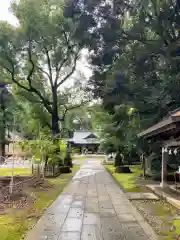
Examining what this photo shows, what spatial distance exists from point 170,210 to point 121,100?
8.25 meters

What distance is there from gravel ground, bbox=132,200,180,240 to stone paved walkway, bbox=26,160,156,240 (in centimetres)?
19

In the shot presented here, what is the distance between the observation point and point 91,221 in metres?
6.16

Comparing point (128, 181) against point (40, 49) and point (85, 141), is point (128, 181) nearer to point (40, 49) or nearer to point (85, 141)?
point (40, 49)

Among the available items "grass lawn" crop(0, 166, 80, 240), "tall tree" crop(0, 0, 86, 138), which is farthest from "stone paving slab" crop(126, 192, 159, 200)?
"tall tree" crop(0, 0, 86, 138)

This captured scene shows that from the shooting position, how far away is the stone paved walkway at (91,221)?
5.10 meters

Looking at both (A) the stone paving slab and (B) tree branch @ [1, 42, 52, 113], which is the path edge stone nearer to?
(A) the stone paving slab

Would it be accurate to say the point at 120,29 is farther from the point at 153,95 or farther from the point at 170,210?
the point at 170,210

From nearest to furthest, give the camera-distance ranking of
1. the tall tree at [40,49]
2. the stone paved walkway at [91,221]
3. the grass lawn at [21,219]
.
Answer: the stone paved walkway at [91,221] → the grass lawn at [21,219] → the tall tree at [40,49]

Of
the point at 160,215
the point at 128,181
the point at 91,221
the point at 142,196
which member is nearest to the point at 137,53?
the point at 128,181

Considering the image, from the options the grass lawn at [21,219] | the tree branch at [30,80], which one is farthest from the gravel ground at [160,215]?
the tree branch at [30,80]

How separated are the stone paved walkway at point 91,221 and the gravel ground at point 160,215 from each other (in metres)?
0.19

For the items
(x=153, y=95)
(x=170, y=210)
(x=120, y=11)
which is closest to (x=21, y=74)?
(x=120, y=11)

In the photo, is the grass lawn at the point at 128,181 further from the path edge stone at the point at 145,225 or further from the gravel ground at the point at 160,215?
the path edge stone at the point at 145,225

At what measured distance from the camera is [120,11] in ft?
48.1
